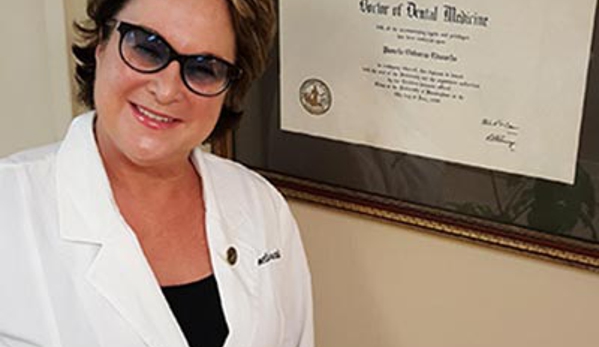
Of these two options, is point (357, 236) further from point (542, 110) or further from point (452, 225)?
point (542, 110)

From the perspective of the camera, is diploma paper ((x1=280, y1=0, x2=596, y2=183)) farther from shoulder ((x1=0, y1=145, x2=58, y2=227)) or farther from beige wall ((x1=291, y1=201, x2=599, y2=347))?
shoulder ((x1=0, y1=145, x2=58, y2=227))

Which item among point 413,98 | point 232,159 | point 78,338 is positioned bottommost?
point 78,338

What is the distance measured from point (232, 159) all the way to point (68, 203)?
0.44m

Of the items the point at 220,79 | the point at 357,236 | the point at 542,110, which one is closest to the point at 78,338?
the point at 220,79

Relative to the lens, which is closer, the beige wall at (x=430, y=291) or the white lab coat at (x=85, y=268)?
the white lab coat at (x=85, y=268)

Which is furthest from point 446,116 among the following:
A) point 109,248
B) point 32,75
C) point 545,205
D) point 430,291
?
point 32,75

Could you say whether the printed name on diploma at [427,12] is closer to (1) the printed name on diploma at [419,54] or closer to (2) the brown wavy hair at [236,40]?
(1) the printed name on diploma at [419,54]

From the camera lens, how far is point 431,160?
1.34 metres

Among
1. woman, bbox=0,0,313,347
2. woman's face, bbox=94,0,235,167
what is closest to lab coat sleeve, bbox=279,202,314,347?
woman, bbox=0,0,313,347

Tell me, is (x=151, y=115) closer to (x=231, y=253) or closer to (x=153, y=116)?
(x=153, y=116)

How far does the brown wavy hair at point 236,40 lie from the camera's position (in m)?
1.21

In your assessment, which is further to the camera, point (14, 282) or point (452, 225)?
point (452, 225)
